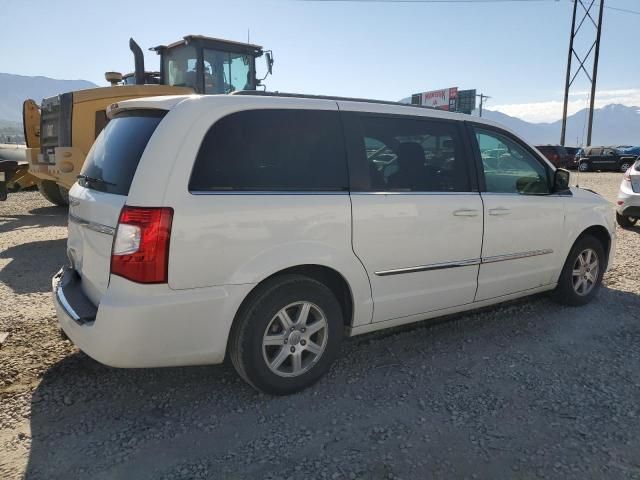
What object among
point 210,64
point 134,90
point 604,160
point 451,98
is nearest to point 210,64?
point 210,64

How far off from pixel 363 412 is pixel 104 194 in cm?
199

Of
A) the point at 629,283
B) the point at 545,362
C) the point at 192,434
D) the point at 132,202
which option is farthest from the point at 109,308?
the point at 629,283

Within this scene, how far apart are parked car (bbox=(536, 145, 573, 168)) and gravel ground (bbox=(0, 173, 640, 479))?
28.4 meters

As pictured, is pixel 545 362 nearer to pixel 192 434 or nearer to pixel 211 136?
pixel 192 434

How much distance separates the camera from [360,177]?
3.20 meters

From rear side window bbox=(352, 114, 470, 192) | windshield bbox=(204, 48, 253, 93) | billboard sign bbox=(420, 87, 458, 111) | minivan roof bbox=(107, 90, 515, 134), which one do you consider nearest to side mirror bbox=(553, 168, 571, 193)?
minivan roof bbox=(107, 90, 515, 134)

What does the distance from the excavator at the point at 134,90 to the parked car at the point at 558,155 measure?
25323 millimetres

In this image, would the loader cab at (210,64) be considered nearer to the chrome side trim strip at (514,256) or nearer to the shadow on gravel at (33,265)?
the shadow on gravel at (33,265)

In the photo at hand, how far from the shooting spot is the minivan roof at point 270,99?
281cm

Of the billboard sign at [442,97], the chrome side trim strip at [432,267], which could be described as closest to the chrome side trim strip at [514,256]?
the chrome side trim strip at [432,267]

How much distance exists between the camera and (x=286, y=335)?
9.89 ft

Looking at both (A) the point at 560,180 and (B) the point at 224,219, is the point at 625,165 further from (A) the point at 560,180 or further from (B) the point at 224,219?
(B) the point at 224,219

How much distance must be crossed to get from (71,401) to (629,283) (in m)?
5.61

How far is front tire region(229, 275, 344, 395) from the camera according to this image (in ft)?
9.36
